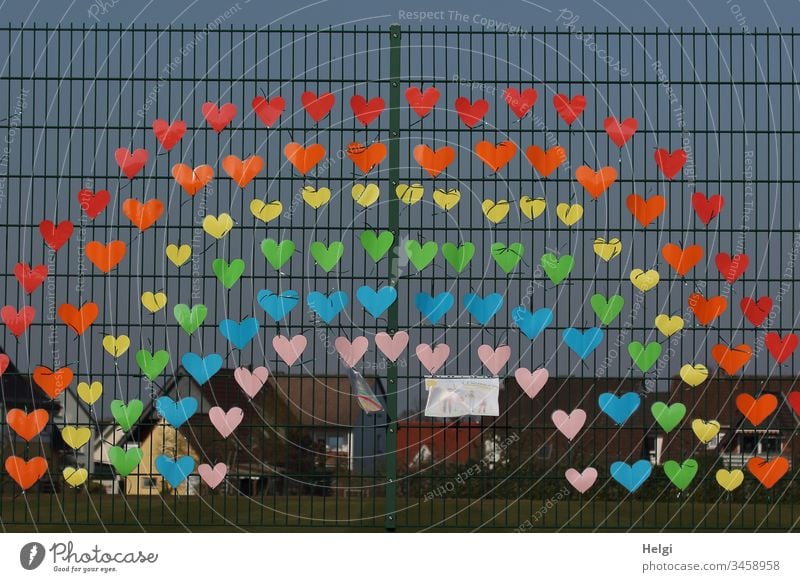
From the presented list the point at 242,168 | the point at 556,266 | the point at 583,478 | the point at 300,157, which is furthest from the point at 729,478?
the point at 242,168

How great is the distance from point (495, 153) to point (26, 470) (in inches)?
195

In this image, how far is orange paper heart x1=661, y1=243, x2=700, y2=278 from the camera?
10.7 metres

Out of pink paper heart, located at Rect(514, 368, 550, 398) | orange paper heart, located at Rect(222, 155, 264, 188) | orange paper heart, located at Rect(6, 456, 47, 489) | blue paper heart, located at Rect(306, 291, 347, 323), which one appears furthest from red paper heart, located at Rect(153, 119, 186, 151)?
pink paper heart, located at Rect(514, 368, 550, 398)

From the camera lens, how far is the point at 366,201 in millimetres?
10617

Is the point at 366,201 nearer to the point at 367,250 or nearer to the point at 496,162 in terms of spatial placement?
the point at 367,250

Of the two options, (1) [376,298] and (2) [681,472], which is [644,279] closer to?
(2) [681,472]

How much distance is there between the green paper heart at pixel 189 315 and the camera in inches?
416

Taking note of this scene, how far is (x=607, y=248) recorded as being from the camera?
10.7 meters

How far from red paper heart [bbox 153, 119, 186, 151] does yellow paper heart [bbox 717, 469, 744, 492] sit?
555 centimetres

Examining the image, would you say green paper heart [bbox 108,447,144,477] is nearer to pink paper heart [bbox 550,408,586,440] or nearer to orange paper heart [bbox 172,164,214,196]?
orange paper heart [bbox 172,164,214,196]

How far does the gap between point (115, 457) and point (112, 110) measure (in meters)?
3.01

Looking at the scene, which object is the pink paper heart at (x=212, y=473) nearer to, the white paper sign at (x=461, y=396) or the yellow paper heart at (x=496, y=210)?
the white paper sign at (x=461, y=396)
